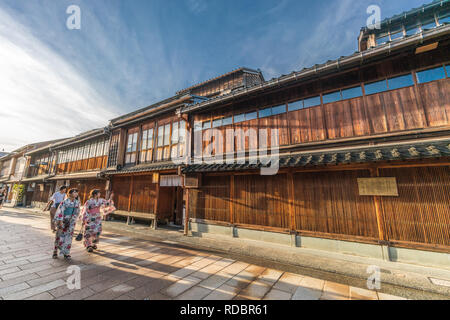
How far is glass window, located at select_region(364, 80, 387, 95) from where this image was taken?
6.38m

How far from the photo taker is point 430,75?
577 centimetres

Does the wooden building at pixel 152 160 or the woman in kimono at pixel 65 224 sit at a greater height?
the wooden building at pixel 152 160

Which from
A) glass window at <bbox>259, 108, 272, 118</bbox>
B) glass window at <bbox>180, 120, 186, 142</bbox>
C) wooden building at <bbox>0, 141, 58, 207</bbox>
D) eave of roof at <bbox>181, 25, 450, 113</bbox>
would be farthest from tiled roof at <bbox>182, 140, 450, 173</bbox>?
wooden building at <bbox>0, 141, 58, 207</bbox>

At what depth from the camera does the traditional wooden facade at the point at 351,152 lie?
5.31m

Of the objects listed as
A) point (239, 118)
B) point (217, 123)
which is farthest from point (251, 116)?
point (217, 123)

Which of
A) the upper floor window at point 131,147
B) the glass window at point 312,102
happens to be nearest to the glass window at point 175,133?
the upper floor window at point 131,147

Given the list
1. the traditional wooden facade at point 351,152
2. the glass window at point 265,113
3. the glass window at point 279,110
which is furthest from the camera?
the glass window at point 265,113

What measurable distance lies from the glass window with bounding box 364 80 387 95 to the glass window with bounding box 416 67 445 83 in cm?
86

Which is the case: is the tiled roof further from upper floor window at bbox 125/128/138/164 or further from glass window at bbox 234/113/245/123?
upper floor window at bbox 125/128/138/164

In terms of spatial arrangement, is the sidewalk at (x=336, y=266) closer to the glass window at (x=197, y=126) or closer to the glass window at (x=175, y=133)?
the glass window at (x=197, y=126)

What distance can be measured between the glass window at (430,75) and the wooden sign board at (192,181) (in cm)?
929

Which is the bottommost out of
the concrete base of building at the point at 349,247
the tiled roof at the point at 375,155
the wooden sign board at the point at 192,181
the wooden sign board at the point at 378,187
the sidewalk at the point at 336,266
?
the sidewalk at the point at 336,266

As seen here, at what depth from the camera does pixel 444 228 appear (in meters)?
4.98
